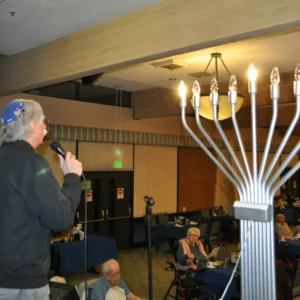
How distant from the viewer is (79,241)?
6.29m

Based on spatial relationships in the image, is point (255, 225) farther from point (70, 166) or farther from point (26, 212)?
point (26, 212)

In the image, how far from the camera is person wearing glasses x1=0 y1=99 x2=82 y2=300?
140 cm

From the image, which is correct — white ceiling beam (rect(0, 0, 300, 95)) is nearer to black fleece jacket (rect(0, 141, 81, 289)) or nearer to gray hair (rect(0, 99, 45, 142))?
gray hair (rect(0, 99, 45, 142))

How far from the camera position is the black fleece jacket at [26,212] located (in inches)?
55.0

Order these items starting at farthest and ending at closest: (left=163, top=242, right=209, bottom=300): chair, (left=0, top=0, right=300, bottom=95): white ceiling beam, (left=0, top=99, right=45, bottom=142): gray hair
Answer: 1. (left=163, top=242, right=209, bottom=300): chair
2. (left=0, top=0, right=300, bottom=95): white ceiling beam
3. (left=0, top=99, right=45, bottom=142): gray hair

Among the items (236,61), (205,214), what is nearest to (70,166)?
(236,61)

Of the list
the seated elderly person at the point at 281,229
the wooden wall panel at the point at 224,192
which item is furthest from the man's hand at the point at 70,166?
the wooden wall panel at the point at 224,192

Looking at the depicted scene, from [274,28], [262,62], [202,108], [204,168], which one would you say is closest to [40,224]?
[274,28]

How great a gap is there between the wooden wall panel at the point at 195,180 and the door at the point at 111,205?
5.86 ft

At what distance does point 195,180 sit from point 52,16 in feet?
26.0

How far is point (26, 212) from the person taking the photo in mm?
1438

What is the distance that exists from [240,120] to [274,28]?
28.6 feet

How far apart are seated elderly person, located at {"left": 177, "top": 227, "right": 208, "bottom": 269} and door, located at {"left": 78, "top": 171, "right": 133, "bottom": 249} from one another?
114 inches

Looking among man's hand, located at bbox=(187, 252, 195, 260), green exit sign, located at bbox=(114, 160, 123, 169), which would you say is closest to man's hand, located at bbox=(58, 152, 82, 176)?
man's hand, located at bbox=(187, 252, 195, 260)
